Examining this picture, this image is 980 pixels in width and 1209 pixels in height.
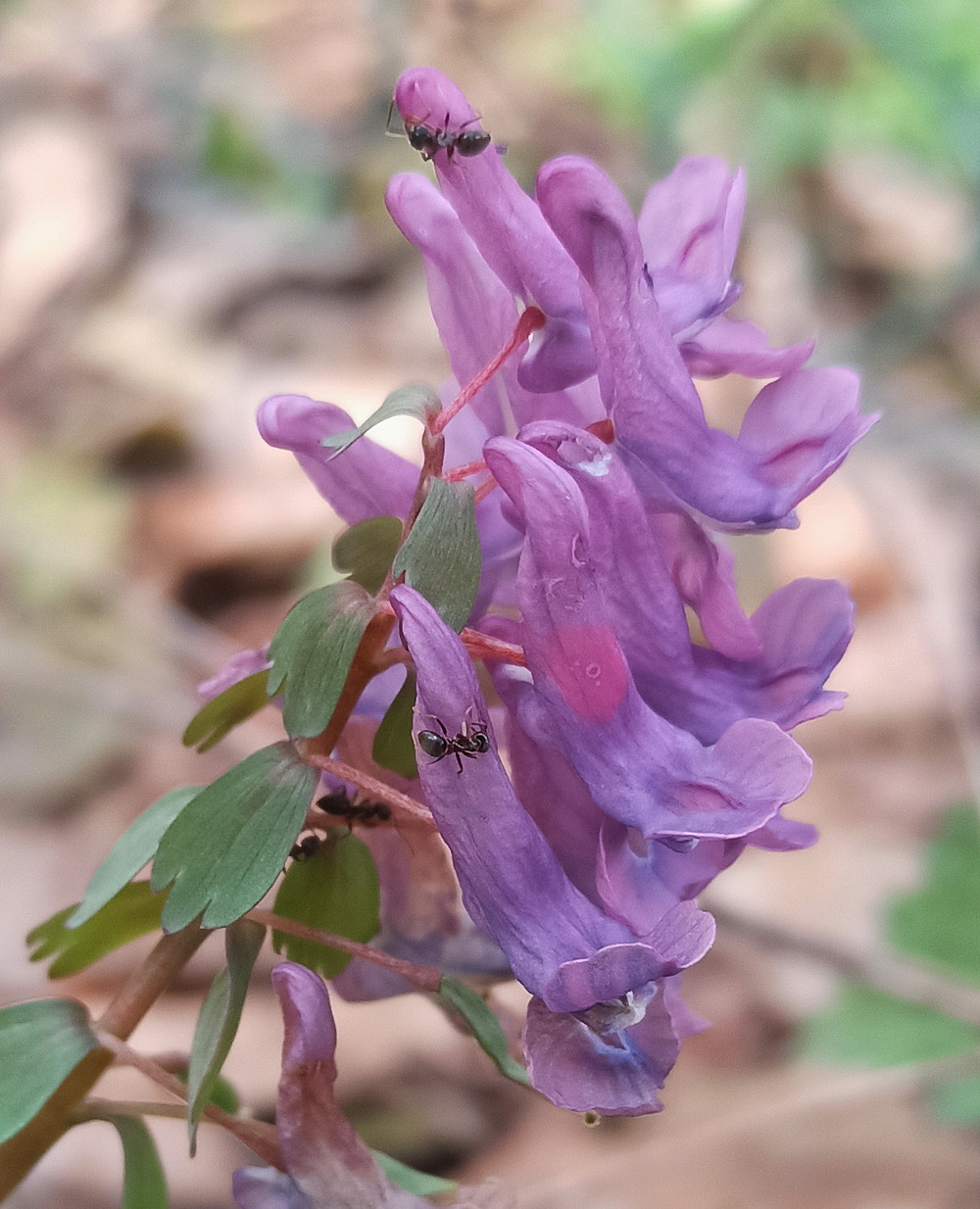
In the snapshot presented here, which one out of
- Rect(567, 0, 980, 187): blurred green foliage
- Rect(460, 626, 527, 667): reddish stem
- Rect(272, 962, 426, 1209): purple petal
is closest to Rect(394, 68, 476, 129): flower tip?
Rect(460, 626, 527, 667): reddish stem

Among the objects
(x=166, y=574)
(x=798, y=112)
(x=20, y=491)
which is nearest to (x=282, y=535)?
(x=166, y=574)

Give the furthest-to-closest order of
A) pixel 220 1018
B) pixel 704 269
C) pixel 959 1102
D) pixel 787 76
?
pixel 787 76
pixel 959 1102
pixel 704 269
pixel 220 1018

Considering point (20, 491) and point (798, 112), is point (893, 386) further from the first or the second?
point (20, 491)

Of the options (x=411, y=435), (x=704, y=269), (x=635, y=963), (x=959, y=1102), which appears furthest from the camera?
(x=411, y=435)

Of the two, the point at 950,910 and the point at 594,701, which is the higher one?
the point at 594,701

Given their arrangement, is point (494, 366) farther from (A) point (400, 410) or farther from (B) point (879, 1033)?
(B) point (879, 1033)

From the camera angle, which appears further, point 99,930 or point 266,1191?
point 99,930

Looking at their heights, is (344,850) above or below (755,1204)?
above

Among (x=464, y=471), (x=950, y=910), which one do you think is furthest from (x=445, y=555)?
(x=950, y=910)
